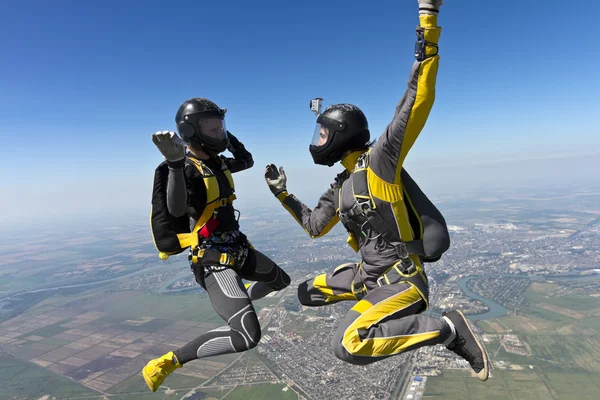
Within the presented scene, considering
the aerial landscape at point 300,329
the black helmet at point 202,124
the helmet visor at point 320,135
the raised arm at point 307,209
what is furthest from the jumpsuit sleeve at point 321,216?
the aerial landscape at point 300,329

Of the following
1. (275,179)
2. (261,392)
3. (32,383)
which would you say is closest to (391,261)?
(275,179)

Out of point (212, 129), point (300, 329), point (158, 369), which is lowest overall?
point (300, 329)

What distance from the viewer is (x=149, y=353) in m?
30.6

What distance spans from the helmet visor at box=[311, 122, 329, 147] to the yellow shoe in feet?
9.13

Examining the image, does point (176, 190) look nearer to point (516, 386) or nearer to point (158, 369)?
point (158, 369)

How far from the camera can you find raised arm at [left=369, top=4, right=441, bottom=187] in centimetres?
260

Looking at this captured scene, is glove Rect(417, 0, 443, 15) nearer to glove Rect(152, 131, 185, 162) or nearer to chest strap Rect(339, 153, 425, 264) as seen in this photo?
chest strap Rect(339, 153, 425, 264)

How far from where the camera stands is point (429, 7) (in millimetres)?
2574

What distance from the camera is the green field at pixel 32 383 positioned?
1002 inches

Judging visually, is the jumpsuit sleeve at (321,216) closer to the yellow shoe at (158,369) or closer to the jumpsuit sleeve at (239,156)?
the jumpsuit sleeve at (239,156)

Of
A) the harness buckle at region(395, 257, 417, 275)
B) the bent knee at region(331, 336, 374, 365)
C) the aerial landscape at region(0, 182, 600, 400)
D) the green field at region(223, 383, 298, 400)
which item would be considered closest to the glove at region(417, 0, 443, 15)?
the harness buckle at region(395, 257, 417, 275)

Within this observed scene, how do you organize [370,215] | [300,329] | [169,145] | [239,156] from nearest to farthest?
[169,145]
[370,215]
[239,156]
[300,329]

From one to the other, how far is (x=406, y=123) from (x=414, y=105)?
16cm

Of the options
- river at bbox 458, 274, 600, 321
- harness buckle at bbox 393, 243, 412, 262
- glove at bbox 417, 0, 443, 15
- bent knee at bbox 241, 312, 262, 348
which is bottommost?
river at bbox 458, 274, 600, 321
